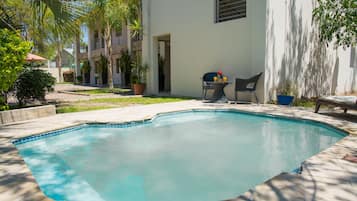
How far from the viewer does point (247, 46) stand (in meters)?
8.95

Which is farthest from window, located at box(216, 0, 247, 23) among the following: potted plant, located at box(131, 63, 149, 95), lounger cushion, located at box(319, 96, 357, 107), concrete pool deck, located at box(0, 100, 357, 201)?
concrete pool deck, located at box(0, 100, 357, 201)

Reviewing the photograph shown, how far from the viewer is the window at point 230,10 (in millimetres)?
9469

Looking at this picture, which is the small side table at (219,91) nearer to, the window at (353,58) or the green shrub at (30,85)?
the green shrub at (30,85)

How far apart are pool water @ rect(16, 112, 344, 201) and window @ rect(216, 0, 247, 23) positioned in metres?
4.73

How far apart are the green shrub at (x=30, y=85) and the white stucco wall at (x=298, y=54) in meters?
7.00

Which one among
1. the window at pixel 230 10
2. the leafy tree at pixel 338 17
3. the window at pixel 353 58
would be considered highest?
the window at pixel 230 10

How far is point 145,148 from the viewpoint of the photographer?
15.3ft

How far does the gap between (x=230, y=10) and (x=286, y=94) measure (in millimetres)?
3842

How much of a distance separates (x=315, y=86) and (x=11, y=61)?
1047 centimetres

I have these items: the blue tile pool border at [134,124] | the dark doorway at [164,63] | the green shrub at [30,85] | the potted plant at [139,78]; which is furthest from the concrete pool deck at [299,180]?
the dark doorway at [164,63]

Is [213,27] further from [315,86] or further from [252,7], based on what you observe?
[315,86]

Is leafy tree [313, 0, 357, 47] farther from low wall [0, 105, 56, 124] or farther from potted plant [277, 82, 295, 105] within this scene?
low wall [0, 105, 56, 124]

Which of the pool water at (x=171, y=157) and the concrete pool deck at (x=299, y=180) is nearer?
the concrete pool deck at (x=299, y=180)

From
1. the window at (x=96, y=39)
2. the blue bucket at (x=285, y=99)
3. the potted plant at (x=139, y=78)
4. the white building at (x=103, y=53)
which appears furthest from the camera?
the window at (x=96, y=39)
